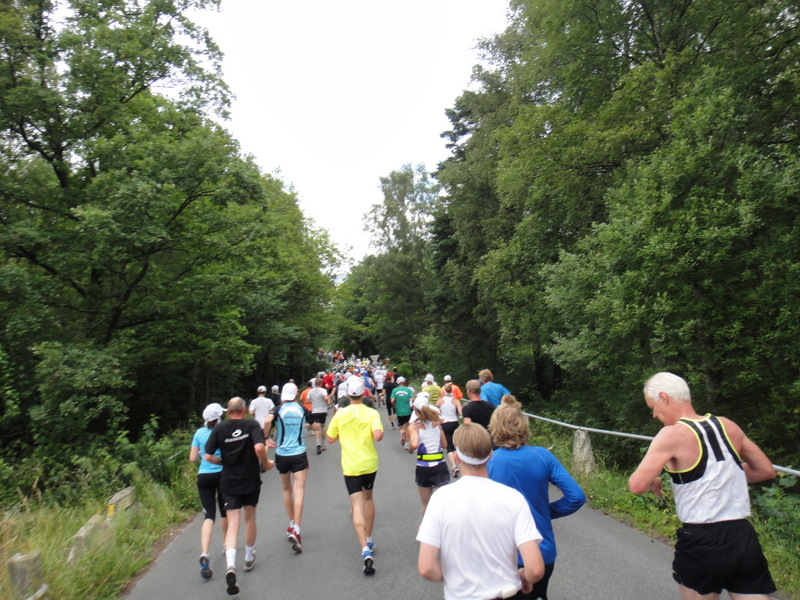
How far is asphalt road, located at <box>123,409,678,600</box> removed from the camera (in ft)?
16.2

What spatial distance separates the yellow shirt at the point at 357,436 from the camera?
5984mm

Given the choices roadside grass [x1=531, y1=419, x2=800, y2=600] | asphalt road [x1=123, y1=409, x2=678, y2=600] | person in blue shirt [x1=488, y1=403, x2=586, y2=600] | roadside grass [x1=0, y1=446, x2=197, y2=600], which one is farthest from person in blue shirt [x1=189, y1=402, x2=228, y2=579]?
roadside grass [x1=531, y1=419, x2=800, y2=600]

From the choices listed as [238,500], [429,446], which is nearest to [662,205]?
[429,446]

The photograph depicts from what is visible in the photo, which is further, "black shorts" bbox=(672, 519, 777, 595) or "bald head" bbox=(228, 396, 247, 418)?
"bald head" bbox=(228, 396, 247, 418)

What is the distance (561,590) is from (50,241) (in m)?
14.2

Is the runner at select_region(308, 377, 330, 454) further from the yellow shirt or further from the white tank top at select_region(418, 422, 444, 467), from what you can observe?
the yellow shirt

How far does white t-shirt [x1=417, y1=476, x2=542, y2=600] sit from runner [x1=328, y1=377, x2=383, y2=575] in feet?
11.4

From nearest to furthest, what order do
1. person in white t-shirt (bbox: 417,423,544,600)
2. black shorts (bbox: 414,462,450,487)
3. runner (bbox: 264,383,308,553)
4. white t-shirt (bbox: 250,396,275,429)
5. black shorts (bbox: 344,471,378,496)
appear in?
person in white t-shirt (bbox: 417,423,544,600), black shorts (bbox: 344,471,378,496), black shorts (bbox: 414,462,450,487), runner (bbox: 264,383,308,553), white t-shirt (bbox: 250,396,275,429)

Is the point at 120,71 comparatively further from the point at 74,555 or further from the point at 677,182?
the point at 677,182

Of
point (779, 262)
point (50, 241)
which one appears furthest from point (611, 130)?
point (50, 241)

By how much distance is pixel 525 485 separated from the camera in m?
3.25

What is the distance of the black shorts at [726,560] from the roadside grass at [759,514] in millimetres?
2368

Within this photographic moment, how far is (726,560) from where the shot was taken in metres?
2.73

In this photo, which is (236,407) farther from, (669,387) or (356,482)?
(669,387)
